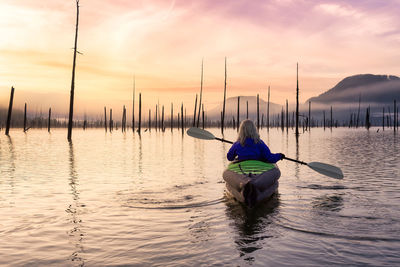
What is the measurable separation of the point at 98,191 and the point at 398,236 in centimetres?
721

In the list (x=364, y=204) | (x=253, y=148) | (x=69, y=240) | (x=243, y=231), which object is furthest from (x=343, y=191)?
(x=69, y=240)

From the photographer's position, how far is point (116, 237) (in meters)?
5.77

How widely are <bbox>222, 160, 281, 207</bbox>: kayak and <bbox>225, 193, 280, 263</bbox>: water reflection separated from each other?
0.22m

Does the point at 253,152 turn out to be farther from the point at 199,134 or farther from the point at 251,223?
the point at 199,134

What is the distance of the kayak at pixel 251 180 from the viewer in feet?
23.8

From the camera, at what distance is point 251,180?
24.0 ft

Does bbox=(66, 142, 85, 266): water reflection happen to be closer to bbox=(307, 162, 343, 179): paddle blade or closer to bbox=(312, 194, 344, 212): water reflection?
bbox=(312, 194, 344, 212): water reflection

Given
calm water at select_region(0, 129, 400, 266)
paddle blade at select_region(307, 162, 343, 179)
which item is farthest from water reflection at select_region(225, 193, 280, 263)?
paddle blade at select_region(307, 162, 343, 179)

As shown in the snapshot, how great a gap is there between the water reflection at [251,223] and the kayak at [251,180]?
0.22 metres

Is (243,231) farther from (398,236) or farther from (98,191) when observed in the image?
(98,191)

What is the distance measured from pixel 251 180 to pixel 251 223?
3.10 ft

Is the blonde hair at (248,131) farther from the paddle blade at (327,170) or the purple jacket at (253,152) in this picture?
the paddle blade at (327,170)

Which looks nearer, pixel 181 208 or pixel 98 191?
pixel 181 208

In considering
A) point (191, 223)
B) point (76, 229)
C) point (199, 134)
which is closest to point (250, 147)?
point (191, 223)
